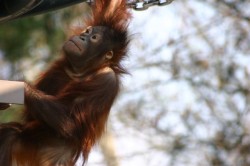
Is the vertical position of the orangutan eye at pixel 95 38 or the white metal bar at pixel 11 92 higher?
the white metal bar at pixel 11 92

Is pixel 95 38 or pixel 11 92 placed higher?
pixel 11 92

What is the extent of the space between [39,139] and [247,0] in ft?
23.0

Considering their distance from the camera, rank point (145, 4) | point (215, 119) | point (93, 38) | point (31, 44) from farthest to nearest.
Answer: point (31, 44) < point (215, 119) < point (93, 38) < point (145, 4)

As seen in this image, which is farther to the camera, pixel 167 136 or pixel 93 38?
pixel 167 136

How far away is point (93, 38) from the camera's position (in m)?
5.77

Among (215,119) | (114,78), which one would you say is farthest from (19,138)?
(215,119)

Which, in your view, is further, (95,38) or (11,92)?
(95,38)

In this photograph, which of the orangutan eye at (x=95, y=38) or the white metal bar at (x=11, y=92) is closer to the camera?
the white metal bar at (x=11, y=92)

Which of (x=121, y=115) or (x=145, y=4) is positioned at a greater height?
(x=145, y=4)

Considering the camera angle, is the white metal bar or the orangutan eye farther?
the orangutan eye

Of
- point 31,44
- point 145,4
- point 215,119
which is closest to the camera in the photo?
point 145,4

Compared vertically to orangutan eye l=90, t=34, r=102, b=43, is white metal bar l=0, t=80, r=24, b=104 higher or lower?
higher

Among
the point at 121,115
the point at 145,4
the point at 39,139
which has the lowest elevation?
the point at 121,115

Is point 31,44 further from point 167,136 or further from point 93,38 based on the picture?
point 93,38
